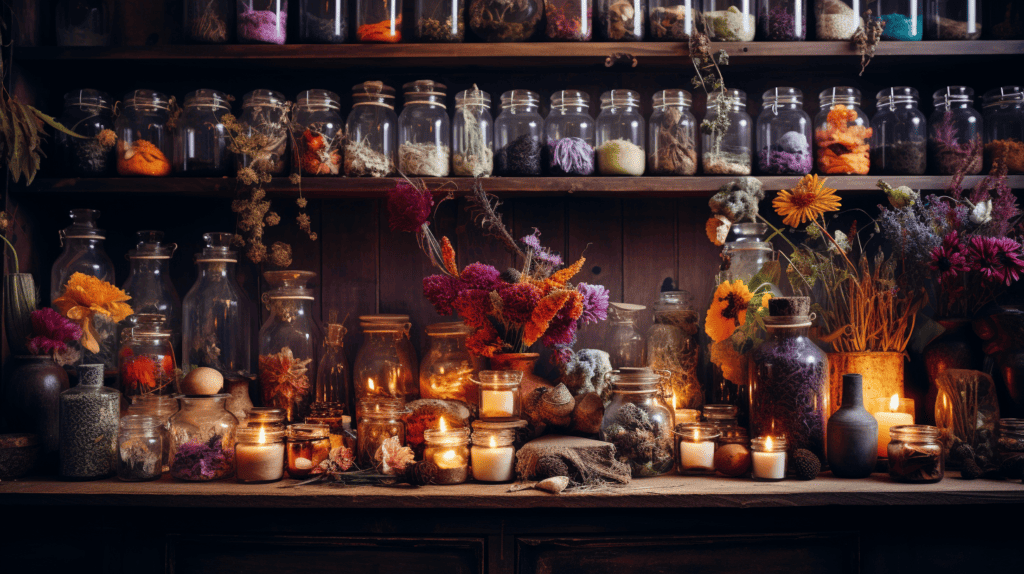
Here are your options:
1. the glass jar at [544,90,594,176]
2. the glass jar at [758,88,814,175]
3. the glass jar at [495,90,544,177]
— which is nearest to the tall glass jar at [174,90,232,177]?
the glass jar at [495,90,544,177]

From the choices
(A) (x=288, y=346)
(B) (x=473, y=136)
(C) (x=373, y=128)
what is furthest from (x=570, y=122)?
(A) (x=288, y=346)

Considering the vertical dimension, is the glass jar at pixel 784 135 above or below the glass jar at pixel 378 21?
below

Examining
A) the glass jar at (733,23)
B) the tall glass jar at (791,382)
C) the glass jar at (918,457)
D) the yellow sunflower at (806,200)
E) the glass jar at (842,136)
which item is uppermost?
the glass jar at (733,23)

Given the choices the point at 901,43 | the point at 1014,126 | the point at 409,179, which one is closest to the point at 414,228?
the point at 409,179

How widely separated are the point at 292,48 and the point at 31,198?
80 cm

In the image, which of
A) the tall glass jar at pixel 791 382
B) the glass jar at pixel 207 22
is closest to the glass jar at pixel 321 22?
the glass jar at pixel 207 22

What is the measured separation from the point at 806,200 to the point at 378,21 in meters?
1.17

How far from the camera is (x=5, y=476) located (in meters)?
1.40

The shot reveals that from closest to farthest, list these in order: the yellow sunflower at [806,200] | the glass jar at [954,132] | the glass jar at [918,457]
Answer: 1. the glass jar at [918,457]
2. the yellow sunflower at [806,200]
3. the glass jar at [954,132]

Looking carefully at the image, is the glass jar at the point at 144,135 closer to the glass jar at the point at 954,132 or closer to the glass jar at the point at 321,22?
the glass jar at the point at 321,22

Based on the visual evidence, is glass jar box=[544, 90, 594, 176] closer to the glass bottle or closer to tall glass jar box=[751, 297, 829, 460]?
tall glass jar box=[751, 297, 829, 460]

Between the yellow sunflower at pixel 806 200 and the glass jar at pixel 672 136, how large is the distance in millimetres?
240

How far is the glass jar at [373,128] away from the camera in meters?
1.68

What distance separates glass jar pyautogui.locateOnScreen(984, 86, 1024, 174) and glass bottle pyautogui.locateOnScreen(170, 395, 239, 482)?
198 centimetres
